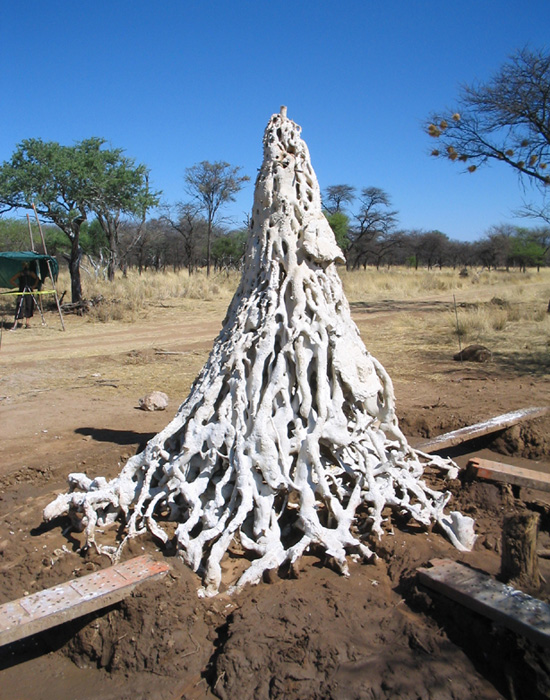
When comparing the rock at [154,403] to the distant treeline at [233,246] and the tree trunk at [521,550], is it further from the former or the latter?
the distant treeline at [233,246]

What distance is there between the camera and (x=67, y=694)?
7.23ft

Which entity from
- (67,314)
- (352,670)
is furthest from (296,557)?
(67,314)

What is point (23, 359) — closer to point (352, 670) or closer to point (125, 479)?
point (125, 479)

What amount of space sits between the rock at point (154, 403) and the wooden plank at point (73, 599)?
11.0 feet

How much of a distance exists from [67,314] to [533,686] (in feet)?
51.2

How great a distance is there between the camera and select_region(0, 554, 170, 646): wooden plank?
7.23 feet

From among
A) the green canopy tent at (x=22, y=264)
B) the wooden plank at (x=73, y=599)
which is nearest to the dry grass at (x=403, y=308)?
the green canopy tent at (x=22, y=264)

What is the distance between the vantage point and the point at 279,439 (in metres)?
3.02

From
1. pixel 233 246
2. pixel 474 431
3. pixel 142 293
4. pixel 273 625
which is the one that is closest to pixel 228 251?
pixel 233 246

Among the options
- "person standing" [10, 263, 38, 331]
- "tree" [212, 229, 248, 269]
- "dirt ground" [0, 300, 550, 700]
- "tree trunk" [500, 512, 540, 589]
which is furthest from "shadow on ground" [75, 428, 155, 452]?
"tree" [212, 229, 248, 269]

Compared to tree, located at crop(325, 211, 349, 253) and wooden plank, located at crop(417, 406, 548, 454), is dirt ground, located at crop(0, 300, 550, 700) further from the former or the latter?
tree, located at crop(325, 211, 349, 253)

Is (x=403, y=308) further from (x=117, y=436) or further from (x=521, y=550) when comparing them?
(x=521, y=550)

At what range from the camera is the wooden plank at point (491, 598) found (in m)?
2.07

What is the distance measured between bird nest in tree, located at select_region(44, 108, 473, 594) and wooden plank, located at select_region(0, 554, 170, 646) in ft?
0.85
